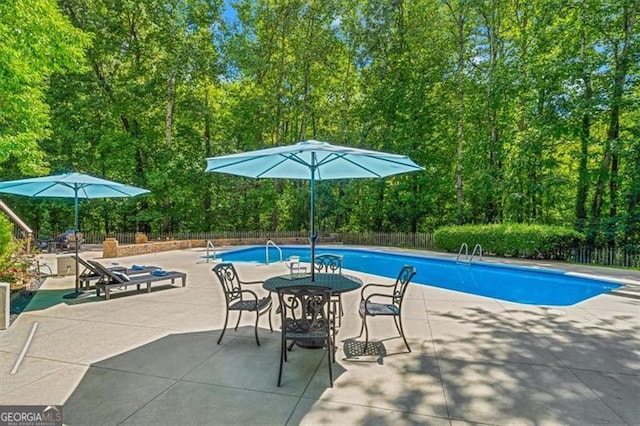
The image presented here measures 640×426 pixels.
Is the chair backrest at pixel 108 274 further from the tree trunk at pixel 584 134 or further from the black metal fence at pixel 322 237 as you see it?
the tree trunk at pixel 584 134

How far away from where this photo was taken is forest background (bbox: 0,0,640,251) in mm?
12539

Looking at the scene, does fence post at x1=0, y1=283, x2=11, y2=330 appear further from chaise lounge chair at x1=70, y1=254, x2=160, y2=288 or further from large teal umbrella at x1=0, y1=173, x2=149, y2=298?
chaise lounge chair at x1=70, y1=254, x2=160, y2=288

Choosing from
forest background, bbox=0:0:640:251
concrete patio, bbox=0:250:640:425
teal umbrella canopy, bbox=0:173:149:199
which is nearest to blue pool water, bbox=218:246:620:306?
concrete patio, bbox=0:250:640:425

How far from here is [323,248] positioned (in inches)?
617

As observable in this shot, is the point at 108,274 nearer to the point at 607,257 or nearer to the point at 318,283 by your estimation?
the point at 318,283

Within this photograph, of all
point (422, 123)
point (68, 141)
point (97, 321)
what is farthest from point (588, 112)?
point (68, 141)

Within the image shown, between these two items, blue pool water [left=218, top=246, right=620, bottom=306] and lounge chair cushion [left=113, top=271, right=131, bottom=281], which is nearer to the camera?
lounge chair cushion [left=113, top=271, right=131, bottom=281]

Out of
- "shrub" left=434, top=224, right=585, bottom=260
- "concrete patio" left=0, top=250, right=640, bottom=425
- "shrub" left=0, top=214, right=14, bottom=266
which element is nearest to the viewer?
"concrete patio" left=0, top=250, right=640, bottom=425

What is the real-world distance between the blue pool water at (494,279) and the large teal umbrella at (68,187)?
6.44m

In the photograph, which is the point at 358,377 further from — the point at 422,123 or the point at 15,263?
the point at 422,123

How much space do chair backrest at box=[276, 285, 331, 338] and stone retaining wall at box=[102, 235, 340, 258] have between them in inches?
424

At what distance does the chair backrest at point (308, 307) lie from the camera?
9.91 feet

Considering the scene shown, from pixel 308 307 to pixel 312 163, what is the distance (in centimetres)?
192

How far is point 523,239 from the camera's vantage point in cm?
1135
